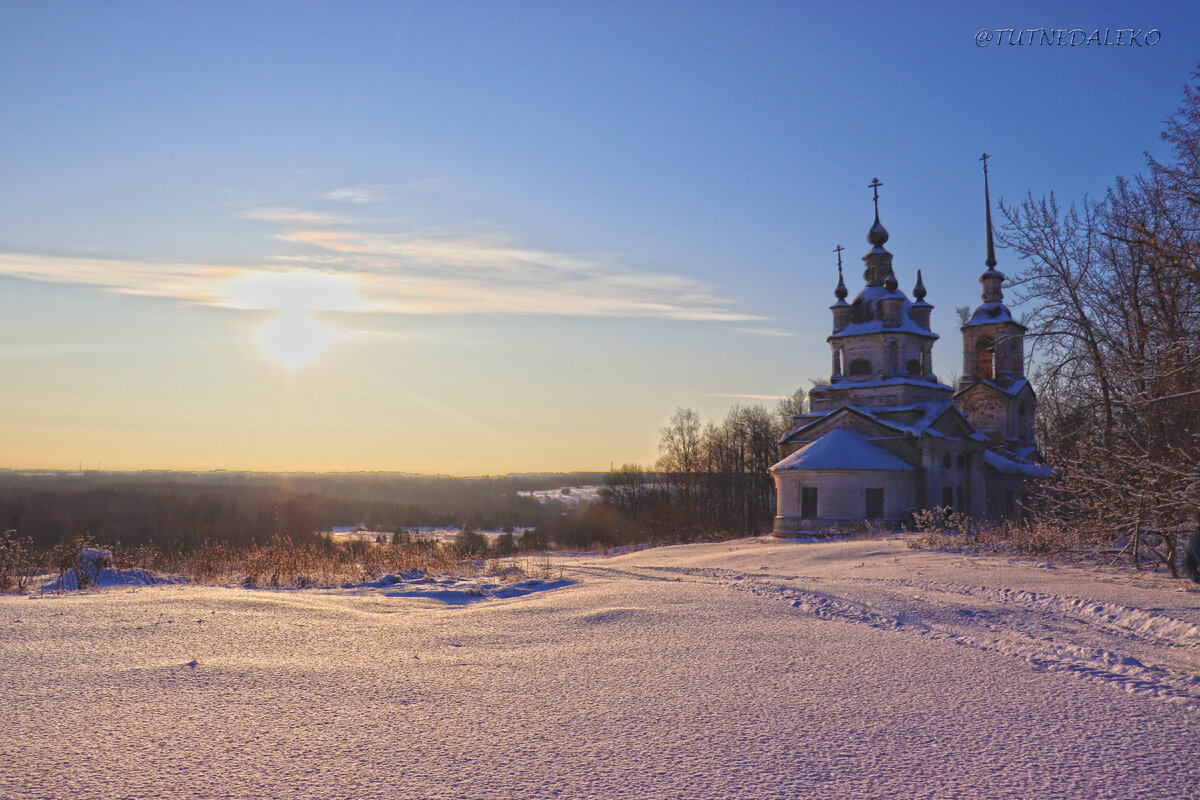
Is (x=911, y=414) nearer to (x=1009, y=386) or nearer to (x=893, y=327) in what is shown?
(x=893, y=327)

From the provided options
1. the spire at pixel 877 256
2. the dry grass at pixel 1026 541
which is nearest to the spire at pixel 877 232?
the spire at pixel 877 256

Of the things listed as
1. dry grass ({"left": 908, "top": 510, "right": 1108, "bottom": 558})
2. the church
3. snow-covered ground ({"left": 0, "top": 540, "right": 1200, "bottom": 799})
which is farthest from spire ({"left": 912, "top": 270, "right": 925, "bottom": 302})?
snow-covered ground ({"left": 0, "top": 540, "right": 1200, "bottom": 799})

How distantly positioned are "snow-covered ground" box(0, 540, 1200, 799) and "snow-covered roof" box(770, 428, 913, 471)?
22593 mm

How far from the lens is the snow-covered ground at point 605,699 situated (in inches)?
152

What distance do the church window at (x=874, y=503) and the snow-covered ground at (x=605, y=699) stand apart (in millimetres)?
22963

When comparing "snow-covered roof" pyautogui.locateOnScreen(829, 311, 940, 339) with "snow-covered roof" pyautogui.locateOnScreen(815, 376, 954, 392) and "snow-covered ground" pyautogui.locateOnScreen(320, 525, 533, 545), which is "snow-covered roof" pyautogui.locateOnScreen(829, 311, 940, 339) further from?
"snow-covered ground" pyautogui.locateOnScreen(320, 525, 533, 545)

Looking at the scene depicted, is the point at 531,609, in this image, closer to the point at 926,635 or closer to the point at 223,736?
the point at 926,635

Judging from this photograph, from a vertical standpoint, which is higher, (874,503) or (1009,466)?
(1009,466)

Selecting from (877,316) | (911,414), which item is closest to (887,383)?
(911,414)

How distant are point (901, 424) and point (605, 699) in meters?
31.5

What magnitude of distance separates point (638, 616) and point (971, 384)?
38.7 meters

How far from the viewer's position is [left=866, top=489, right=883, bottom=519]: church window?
3177 centimetres

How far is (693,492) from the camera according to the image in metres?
64.5

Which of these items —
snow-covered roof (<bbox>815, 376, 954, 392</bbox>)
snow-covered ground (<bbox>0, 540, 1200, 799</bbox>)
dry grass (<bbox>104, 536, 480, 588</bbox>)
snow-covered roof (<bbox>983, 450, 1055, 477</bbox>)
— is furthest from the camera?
snow-covered roof (<bbox>983, 450, 1055, 477</bbox>)
